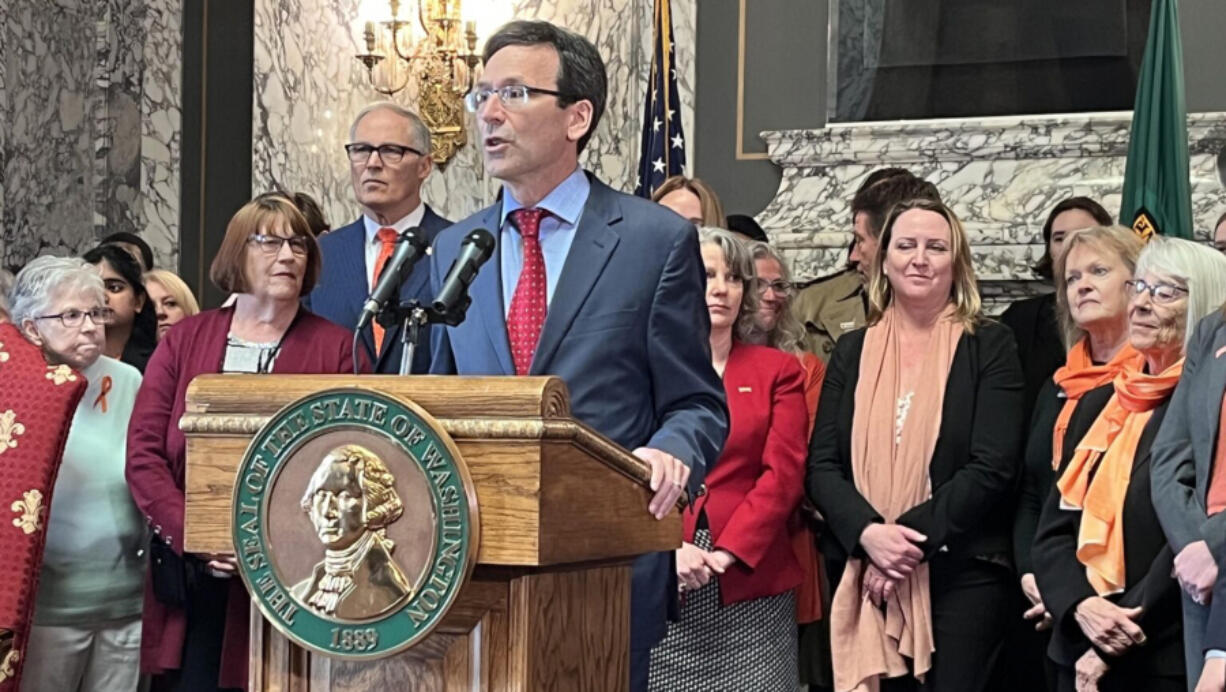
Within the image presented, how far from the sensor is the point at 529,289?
2805 mm

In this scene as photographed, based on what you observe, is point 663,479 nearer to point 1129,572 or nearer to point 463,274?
point 463,274

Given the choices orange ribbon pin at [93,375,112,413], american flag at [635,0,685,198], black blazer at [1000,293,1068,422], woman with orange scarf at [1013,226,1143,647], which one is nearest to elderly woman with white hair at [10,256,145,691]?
orange ribbon pin at [93,375,112,413]

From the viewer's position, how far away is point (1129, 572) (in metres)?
3.87

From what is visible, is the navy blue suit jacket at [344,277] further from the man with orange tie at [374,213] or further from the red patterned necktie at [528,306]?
the red patterned necktie at [528,306]

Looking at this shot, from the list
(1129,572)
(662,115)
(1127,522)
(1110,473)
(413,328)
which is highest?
(662,115)

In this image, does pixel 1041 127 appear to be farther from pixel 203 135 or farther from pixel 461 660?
pixel 461 660

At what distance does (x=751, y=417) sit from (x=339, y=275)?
45.9 inches

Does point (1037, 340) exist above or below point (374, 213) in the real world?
below

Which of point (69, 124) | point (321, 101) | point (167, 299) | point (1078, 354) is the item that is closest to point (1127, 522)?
point (1078, 354)

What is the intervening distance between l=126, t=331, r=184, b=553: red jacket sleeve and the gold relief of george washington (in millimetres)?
2167

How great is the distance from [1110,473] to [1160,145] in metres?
2.09

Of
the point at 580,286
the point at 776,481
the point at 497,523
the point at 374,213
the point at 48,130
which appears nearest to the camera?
the point at 497,523

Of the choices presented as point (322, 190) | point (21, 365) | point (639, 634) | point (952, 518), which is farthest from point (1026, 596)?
point (322, 190)

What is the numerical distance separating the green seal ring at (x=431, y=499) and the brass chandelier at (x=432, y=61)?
5.56 metres
